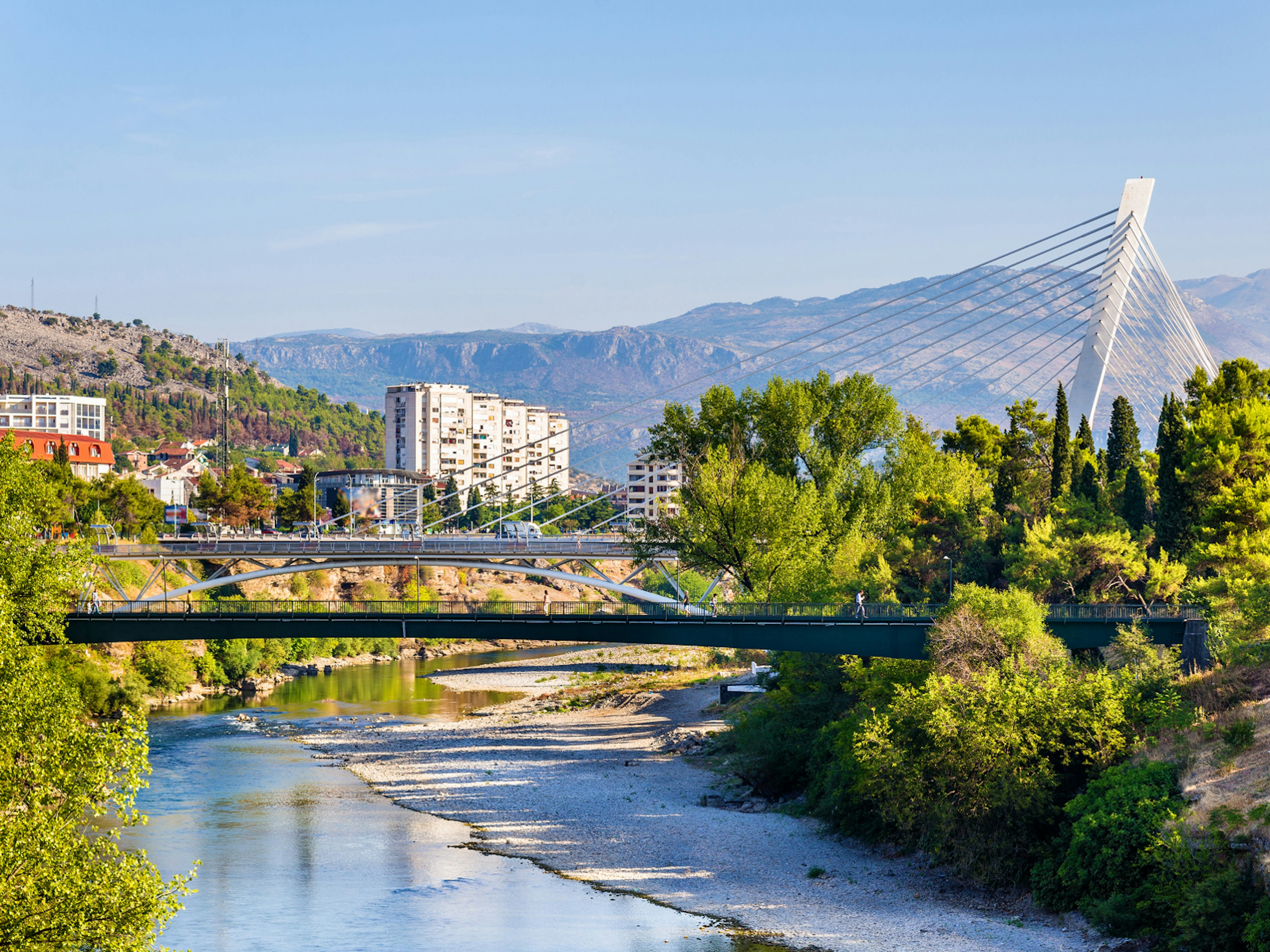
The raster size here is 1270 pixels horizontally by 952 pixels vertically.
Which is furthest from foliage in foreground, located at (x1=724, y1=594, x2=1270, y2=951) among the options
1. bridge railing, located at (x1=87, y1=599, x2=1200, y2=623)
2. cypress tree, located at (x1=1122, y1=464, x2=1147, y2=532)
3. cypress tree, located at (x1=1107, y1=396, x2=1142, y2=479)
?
cypress tree, located at (x1=1107, y1=396, x2=1142, y2=479)

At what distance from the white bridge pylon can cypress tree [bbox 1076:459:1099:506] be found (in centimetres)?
284

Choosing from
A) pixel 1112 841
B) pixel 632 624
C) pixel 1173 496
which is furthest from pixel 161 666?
pixel 1112 841

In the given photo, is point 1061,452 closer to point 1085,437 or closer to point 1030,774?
point 1085,437

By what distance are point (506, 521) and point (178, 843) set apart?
8513 centimetres

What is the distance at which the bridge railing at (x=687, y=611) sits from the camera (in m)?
39.1

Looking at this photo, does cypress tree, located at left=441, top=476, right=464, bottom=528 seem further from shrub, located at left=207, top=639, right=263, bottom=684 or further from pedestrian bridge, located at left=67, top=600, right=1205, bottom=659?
pedestrian bridge, located at left=67, top=600, right=1205, bottom=659

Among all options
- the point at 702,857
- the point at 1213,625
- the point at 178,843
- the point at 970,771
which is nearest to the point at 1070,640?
the point at 1213,625

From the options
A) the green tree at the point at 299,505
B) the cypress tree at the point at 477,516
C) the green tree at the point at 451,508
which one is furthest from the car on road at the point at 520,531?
the green tree at the point at 451,508

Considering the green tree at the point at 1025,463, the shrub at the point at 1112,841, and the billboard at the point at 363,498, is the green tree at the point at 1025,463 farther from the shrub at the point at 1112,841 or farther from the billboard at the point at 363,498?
the billboard at the point at 363,498

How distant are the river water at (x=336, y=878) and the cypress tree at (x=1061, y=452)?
102 ft

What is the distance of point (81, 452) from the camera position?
402ft

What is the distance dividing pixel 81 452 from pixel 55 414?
1797 inches

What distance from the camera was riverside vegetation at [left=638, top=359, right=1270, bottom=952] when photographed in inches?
1047

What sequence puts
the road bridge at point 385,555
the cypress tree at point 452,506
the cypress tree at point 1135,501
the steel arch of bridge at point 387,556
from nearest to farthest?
the cypress tree at point 1135,501
the steel arch of bridge at point 387,556
the road bridge at point 385,555
the cypress tree at point 452,506
